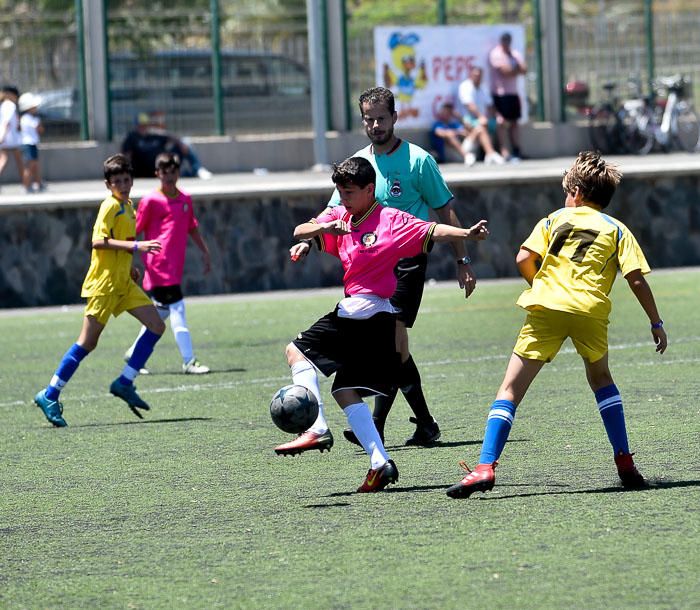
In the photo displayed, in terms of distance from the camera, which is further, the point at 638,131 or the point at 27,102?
the point at 638,131

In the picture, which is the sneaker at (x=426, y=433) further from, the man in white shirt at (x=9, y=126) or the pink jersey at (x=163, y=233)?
the man in white shirt at (x=9, y=126)

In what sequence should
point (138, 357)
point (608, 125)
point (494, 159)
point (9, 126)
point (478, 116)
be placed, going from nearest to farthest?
point (138, 357)
point (9, 126)
point (494, 159)
point (478, 116)
point (608, 125)

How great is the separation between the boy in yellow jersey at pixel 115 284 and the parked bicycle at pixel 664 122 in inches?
703

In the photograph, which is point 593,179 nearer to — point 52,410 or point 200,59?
point 52,410

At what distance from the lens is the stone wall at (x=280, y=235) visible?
18703 millimetres

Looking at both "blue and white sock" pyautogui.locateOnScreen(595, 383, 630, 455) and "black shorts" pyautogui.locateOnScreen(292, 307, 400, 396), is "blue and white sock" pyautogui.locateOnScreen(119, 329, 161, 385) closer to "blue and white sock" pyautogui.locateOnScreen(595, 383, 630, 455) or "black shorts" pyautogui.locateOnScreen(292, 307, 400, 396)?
"black shorts" pyautogui.locateOnScreen(292, 307, 400, 396)

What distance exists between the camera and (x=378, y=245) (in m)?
7.43

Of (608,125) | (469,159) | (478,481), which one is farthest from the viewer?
(608,125)

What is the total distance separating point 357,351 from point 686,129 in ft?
69.9

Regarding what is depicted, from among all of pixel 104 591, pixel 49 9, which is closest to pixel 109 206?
pixel 104 591

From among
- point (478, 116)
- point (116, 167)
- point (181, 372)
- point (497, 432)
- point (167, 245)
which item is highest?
point (478, 116)

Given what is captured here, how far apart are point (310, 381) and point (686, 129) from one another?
21.4 metres

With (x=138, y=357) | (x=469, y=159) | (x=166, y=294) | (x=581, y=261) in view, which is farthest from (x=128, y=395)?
(x=469, y=159)

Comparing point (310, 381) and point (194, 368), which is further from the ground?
point (310, 381)
